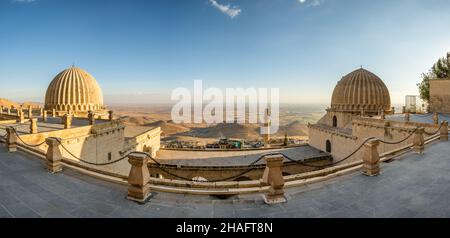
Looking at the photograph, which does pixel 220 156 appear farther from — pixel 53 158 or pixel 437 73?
pixel 437 73

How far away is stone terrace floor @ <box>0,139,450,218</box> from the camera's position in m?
4.57

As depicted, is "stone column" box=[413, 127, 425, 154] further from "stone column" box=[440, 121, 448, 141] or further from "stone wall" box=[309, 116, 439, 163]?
"stone wall" box=[309, 116, 439, 163]

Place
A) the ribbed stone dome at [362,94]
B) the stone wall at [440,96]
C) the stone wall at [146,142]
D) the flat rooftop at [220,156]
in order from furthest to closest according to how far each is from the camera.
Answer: the ribbed stone dome at [362,94] < the stone wall at [440,96] < the flat rooftop at [220,156] < the stone wall at [146,142]

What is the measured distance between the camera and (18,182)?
6055 millimetres

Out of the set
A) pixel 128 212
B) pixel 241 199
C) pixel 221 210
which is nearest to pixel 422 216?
pixel 241 199

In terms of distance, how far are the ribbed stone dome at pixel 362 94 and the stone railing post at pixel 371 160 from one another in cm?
2192

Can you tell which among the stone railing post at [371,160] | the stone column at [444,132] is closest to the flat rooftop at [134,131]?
the stone railing post at [371,160]

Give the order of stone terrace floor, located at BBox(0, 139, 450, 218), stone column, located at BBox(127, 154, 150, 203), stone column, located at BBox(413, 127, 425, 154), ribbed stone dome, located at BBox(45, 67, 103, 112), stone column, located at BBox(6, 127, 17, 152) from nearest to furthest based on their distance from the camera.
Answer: stone terrace floor, located at BBox(0, 139, 450, 218) → stone column, located at BBox(127, 154, 150, 203) → stone column, located at BBox(413, 127, 425, 154) → stone column, located at BBox(6, 127, 17, 152) → ribbed stone dome, located at BBox(45, 67, 103, 112)

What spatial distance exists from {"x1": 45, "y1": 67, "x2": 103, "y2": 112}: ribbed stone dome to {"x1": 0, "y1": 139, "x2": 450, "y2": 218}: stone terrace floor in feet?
61.3

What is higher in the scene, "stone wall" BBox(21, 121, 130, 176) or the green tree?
the green tree

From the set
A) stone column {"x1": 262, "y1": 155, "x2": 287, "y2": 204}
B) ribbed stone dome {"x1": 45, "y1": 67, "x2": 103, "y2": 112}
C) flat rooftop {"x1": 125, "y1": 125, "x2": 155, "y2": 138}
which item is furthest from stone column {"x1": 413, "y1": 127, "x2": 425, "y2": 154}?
ribbed stone dome {"x1": 45, "y1": 67, "x2": 103, "y2": 112}

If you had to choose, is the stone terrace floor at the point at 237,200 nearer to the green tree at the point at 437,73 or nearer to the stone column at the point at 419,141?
the stone column at the point at 419,141

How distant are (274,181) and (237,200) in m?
0.91

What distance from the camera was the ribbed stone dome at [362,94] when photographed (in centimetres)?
2625
